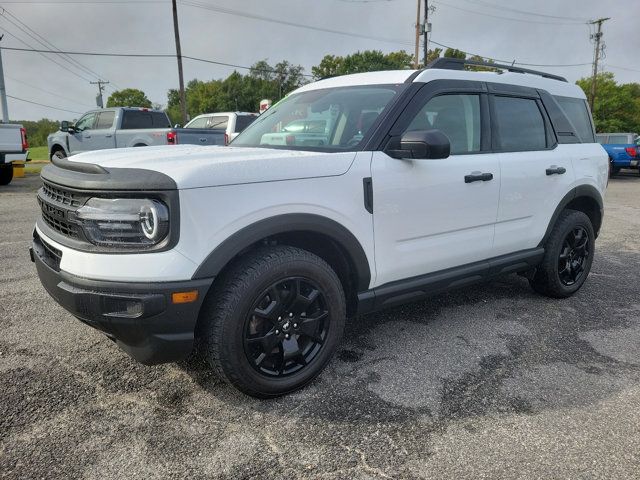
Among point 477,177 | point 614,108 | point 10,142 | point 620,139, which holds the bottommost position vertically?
point 477,177

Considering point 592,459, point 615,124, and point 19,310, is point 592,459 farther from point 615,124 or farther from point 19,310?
point 615,124

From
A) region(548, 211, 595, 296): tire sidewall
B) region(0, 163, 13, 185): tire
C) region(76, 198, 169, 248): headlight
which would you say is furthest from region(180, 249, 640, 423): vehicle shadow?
region(0, 163, 13, 185): tire

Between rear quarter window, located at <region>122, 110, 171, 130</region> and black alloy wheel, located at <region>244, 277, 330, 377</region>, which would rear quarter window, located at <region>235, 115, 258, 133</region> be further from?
black alloy wheel, located at <region>244, 277, 330, 377</region>

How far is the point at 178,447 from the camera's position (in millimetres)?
2213

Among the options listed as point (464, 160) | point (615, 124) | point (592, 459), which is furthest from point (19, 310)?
point (615, 124)

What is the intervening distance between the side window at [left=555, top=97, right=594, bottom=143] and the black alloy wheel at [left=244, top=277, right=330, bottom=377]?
3.07 metres

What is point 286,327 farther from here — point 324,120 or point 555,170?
point 555,170

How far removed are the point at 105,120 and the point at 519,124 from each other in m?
12.6

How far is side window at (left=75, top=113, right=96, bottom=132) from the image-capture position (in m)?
13.9

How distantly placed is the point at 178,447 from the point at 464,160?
2.42 metres

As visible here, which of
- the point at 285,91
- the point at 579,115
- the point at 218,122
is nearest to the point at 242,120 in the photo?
the point at 218,122

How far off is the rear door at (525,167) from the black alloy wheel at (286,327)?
165 centimetres

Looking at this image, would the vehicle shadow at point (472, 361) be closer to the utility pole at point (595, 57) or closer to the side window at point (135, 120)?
the side window at point (135, 120)

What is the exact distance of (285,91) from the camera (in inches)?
2963
